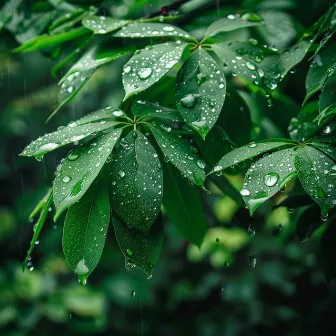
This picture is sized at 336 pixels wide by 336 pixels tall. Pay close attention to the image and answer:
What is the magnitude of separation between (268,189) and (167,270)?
219cm

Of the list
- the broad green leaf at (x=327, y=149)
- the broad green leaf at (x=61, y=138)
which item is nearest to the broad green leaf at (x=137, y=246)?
the broad green leaf at (x=61, y=138)

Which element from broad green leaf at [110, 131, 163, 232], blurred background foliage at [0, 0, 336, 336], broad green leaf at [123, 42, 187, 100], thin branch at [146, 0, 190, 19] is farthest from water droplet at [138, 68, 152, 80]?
blurred background foliage at [0, 0, 336, 336]

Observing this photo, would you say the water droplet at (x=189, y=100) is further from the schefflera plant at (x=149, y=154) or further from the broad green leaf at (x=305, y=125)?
the broad green leaf at (x=305, y=125)

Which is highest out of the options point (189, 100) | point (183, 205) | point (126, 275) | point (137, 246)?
point (189, 100)

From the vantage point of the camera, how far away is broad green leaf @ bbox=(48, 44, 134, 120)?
0.75 m

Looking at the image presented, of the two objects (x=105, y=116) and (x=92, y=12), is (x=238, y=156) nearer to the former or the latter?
(x=105, y=116)

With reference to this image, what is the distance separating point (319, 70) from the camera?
746mm

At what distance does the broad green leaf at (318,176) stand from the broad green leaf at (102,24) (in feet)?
1.28

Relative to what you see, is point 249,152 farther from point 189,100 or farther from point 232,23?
point 232,23

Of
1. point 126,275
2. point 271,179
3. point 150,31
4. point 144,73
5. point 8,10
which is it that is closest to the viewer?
point 271,179

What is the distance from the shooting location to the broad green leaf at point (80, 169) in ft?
1.86

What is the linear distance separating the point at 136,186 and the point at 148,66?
20 centimetres

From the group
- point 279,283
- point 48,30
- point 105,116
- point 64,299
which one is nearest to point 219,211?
point 279,283

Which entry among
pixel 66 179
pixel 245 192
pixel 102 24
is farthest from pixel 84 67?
pixel 245 192
